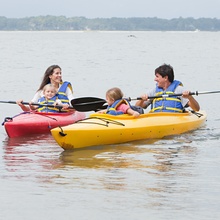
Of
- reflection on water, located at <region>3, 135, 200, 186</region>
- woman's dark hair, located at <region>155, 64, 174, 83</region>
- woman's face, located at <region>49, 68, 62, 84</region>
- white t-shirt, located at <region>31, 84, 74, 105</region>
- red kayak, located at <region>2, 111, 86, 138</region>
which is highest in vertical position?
woman's dark hair, located at <region>155, 64, 174, 83</region>

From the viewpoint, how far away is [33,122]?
1207 cm

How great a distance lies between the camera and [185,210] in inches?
286

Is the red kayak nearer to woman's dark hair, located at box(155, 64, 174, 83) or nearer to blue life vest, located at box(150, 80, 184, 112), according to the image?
blue life vest, located at box(150, 80, 184, 112)

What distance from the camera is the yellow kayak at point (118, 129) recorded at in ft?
33.9

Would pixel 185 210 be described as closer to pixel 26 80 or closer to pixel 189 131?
pixel 189 131

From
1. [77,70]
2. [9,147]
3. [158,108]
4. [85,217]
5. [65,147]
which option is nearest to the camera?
[85,217]

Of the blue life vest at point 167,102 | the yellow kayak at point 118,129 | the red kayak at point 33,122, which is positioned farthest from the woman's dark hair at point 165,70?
the red kayak at point 33,122

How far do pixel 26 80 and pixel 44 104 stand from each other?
15090mm

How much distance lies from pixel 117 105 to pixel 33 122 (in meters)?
1.63

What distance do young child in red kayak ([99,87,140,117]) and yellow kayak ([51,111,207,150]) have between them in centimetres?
9

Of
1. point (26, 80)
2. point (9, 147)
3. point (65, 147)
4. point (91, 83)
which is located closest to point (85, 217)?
point (65, 147)

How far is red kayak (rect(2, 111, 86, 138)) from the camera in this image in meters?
11.9

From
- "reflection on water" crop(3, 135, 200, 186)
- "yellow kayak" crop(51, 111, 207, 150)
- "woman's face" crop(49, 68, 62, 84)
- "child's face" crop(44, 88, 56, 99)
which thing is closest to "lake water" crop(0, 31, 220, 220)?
"reflection on water" crop(3, 135, 200, 186)

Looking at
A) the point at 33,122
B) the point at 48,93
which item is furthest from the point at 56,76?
the point at 33,122
